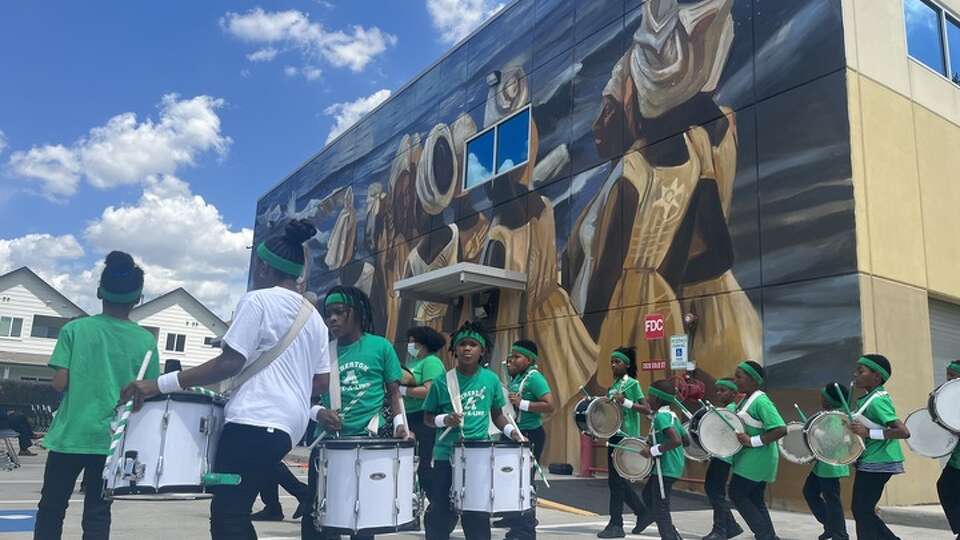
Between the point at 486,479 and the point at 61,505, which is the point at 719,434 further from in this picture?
the point at 61,505

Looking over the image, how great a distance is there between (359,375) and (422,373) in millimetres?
3094

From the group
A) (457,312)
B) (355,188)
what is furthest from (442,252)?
(355,188)

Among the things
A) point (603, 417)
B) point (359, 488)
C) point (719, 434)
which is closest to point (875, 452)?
point (719, 434)

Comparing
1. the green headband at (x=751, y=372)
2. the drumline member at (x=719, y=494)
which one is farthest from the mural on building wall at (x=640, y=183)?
the drumline member at (x=719, y=494)

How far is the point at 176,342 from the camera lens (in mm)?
49250

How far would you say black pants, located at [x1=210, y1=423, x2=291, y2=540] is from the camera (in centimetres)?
320

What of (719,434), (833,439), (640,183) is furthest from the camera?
(640,183)

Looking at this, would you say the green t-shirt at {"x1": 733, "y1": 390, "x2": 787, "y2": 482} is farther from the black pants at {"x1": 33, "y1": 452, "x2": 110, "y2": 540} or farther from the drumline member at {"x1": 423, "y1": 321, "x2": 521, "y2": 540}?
the black pants at {"x1": 33, "y1": 452, "x2": 110, "y2": 540}

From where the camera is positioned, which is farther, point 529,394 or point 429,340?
point 429,340

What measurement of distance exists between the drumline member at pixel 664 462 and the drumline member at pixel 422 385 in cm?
217

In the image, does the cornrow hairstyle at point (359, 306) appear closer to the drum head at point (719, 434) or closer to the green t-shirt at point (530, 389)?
the green t-shirt at point (530, 389)

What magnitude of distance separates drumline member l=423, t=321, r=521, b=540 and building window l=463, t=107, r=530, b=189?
12087 millimetres

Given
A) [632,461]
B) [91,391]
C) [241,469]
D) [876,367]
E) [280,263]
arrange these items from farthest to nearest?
[632,461], [876,367], [91,391], [280,263], [241,469]

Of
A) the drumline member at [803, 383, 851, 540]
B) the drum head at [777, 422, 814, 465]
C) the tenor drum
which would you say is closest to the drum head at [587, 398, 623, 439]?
the drum head at [777, 422, 814, 465]
